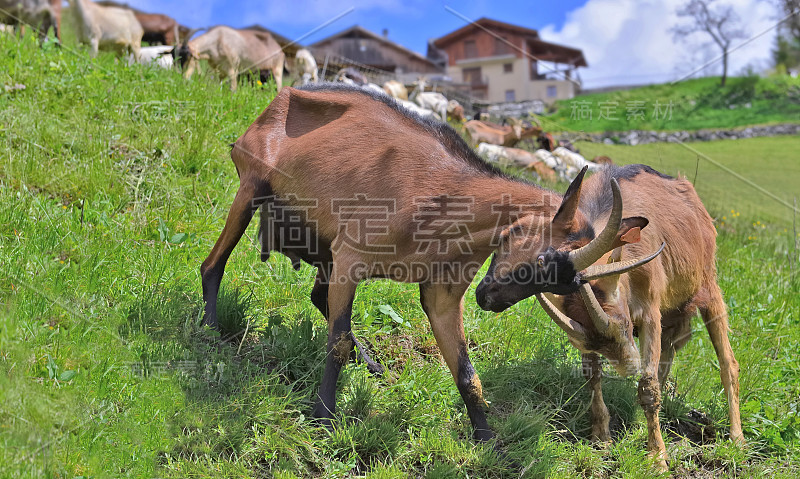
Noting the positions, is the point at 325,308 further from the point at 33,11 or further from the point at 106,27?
the point at 106,27

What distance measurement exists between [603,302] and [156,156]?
5.49 m

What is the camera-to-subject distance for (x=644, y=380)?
15.3ft

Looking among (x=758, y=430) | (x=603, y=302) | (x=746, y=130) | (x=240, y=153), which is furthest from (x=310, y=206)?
(x=746, y=130)

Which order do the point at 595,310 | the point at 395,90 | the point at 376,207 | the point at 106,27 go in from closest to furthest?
the point at 595,310 → the point at 376,207 → the point at 106,27 → the point at 395,90

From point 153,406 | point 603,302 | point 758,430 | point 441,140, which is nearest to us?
point 153,406

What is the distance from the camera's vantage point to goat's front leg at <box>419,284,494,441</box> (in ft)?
14.3

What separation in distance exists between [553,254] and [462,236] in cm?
69

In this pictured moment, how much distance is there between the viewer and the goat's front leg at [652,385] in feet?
15.3

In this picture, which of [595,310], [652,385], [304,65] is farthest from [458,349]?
[304,65]

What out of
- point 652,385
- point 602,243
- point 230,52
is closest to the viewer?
point 602,243

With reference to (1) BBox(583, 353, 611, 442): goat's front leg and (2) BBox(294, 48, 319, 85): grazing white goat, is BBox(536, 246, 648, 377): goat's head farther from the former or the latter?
(2) BBox(294, 48, 319, 85): grazing white goat

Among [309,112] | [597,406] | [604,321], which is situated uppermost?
[309,112]

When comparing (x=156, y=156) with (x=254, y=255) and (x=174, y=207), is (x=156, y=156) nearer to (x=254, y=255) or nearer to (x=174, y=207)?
(x=174, y=207)

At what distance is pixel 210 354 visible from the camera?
4.76 metres
